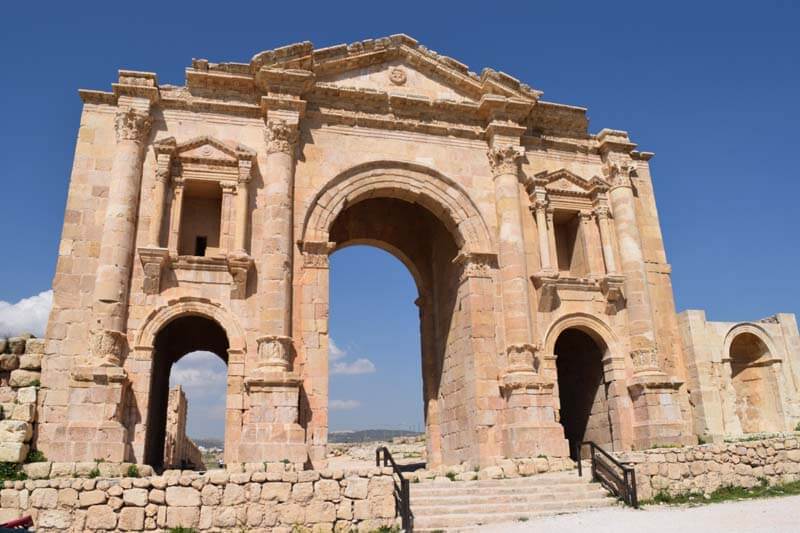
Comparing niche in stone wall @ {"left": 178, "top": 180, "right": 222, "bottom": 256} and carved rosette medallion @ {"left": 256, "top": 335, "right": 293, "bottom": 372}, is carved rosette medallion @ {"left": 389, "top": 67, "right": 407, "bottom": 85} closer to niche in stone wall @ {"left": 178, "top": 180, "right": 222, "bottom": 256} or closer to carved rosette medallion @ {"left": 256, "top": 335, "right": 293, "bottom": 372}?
niche in stone wall @ {"left": 178, "top": 180, "right": 222, "bottom": 256}

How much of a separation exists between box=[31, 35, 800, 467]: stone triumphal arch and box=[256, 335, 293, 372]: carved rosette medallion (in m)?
0.04

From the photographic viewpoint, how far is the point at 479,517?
1080cm

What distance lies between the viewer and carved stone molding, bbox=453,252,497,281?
15797 mm

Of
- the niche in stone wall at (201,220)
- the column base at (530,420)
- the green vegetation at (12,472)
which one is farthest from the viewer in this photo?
the niche in stone wall at (201,220)

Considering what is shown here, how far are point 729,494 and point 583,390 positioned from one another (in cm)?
556

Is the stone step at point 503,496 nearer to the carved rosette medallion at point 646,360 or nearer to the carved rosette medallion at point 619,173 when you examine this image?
the carved rosette medallion at point 646,360

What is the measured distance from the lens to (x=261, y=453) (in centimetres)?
1241

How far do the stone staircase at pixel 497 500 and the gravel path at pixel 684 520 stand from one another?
51 centimetres

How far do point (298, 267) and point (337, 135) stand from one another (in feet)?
11.9

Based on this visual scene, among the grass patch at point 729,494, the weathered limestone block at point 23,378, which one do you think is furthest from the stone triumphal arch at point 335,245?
the grass patch at point 729,494

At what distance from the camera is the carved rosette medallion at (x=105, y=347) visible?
12539 mm

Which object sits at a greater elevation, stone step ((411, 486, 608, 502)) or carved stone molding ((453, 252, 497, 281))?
carved stone molding ((453, 252, 497, 281))

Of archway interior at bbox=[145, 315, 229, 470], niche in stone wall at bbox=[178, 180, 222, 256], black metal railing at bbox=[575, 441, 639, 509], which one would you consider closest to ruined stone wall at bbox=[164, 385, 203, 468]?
archway interior at bbox=[145, 315, 229, 470]

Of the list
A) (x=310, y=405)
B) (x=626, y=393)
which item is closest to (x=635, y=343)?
(x=626, y=393)
